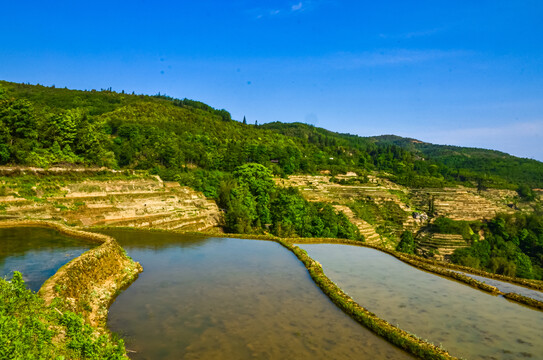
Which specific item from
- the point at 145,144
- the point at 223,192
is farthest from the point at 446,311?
the point at 145,144

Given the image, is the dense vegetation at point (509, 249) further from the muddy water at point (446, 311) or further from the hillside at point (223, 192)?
the muddy water at point (446, 311)

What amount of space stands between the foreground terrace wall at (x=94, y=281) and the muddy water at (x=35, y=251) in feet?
3.52

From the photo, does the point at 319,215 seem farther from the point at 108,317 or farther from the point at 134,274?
the point at 108,317

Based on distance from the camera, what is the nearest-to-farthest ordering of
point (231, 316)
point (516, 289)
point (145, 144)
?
point (231, 316), point (516, 289), point (145, 144)

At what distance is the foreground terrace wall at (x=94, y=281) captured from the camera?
10.3 metres

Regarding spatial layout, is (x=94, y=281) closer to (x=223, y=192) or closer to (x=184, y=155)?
(x=223, y=192)

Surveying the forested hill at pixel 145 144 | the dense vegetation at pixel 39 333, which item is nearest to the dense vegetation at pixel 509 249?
the forested hill at pixel 145 144

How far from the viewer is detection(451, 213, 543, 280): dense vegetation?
4750 centimetres

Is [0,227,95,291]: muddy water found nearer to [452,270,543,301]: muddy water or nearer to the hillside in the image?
the hillside

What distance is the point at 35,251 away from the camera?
607 inches

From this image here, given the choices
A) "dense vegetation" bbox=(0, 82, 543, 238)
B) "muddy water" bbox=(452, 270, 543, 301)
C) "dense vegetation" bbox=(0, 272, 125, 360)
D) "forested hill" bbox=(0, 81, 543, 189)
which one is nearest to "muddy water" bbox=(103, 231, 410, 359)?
"dense vegetation" bbox=(0, 272, 125, 360)

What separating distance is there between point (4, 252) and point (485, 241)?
6818cm

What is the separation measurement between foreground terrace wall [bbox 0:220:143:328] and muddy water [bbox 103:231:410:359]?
536 mm

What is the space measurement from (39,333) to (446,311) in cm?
1499
